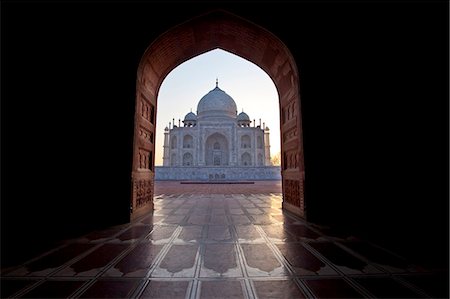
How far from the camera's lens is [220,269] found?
1.55 m

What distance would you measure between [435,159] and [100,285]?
3.45m

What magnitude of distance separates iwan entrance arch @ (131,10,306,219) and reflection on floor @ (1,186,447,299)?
1.26 m

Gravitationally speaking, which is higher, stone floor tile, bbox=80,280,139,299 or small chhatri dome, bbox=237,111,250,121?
small chhatri dome, bbox=237,111,250,121

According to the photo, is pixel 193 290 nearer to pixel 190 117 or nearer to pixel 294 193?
pixel 294 193

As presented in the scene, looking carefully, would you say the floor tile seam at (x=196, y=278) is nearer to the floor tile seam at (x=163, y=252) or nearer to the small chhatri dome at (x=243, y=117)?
the floor tile seam at (x=163, y=252)

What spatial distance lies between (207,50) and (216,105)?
29819 mm

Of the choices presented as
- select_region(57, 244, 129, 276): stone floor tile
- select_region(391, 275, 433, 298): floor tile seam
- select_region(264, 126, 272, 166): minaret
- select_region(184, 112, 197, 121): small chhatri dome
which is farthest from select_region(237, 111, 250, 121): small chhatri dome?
select_region(391, 275, 433, 298): floor tile seam

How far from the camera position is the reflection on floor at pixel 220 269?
127 centimetres

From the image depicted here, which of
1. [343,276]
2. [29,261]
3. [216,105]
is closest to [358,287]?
[343,276]

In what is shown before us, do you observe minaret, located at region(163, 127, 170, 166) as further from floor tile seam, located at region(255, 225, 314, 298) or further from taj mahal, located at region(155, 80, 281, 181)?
floor tile seam, located at region(255, 225, 314, 298)

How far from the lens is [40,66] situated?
301 centimetres

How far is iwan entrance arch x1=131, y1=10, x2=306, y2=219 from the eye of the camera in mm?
3633

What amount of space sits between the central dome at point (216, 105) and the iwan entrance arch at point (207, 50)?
29.7m

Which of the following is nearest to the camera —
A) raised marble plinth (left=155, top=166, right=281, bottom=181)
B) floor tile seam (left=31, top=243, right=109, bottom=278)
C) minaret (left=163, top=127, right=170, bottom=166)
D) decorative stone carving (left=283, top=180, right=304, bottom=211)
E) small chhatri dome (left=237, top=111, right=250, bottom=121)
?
floor tile seam (left=31, top=243, right=109, bottom=278)
